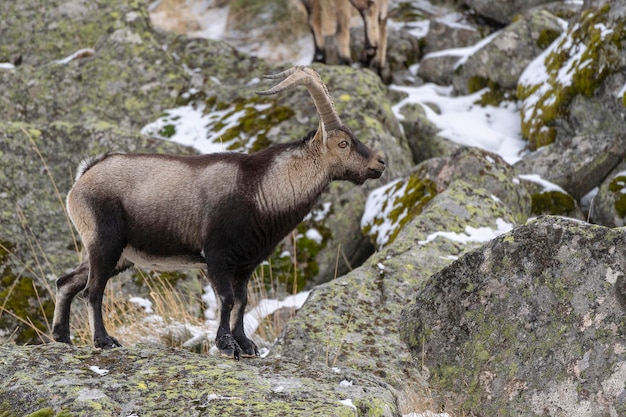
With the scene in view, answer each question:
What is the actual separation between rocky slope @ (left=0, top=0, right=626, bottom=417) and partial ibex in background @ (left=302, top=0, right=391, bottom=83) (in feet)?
2.37

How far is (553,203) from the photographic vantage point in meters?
9.73

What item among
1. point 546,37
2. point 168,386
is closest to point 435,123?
point 546,37

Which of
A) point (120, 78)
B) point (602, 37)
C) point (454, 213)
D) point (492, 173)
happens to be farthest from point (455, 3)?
point (454, 213)

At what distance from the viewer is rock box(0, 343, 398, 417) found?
382cm

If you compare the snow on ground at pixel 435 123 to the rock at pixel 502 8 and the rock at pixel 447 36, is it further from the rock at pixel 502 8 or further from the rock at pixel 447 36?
the rock at pixel 502 8

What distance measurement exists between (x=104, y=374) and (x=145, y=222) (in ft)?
5.09

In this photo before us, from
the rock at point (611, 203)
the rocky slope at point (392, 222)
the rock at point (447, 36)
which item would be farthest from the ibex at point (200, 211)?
the rock at point (447, 36)

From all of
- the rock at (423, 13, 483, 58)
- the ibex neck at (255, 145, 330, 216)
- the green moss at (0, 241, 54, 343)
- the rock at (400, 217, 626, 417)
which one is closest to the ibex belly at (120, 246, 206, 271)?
the ibex neck at (255, 145, 330, 216)

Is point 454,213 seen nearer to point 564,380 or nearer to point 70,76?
point 564,380

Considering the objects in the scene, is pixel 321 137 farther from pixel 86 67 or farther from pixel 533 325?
pixel 86 67

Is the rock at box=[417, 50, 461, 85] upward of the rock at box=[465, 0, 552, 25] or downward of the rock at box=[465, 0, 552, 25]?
downward

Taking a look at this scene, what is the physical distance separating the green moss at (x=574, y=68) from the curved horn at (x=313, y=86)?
254 inches

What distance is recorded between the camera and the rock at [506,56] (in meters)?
13.8

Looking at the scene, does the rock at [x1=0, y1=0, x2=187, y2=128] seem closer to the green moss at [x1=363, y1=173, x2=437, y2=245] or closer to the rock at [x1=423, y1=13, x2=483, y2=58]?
the green moss at [x1=363, y1=173, x2=437, y2=245]
